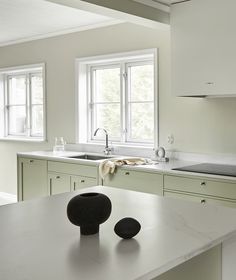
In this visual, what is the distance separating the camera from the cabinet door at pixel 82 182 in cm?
405

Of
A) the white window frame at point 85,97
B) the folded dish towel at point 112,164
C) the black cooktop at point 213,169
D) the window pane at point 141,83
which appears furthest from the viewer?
the white window frame at point 85,97

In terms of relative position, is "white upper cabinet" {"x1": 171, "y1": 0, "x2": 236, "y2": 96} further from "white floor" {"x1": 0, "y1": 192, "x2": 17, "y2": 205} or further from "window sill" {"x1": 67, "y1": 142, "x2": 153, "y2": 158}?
"white floor" {"x1": 0, "y1": 192, "x2": 17, "y2": 205}

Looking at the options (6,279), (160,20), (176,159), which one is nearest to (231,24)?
(160,20)

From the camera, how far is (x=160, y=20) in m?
3.52

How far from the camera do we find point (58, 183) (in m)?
4.45

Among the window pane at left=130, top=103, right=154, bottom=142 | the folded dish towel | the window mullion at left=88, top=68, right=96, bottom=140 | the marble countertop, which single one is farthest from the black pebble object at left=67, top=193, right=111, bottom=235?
the window mullion at left=88, top=68, right=96, bottom=140

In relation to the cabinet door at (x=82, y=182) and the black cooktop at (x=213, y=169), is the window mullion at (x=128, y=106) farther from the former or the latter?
the black cooktop at (x=213, y=169)

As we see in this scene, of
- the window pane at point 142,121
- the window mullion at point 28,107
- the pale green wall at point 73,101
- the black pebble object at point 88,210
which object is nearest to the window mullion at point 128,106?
the window pane at point 142,121

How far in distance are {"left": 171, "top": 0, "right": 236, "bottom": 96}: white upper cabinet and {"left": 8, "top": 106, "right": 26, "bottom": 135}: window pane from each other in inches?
127

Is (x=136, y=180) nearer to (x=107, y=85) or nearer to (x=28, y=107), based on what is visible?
(x=107, y=85)

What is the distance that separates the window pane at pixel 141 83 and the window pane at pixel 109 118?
32 centimetres

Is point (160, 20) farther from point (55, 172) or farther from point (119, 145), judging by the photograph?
point (55, 172)

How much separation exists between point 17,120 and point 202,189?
386 centimetres

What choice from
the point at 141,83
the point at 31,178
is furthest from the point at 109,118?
the point at 31,178
